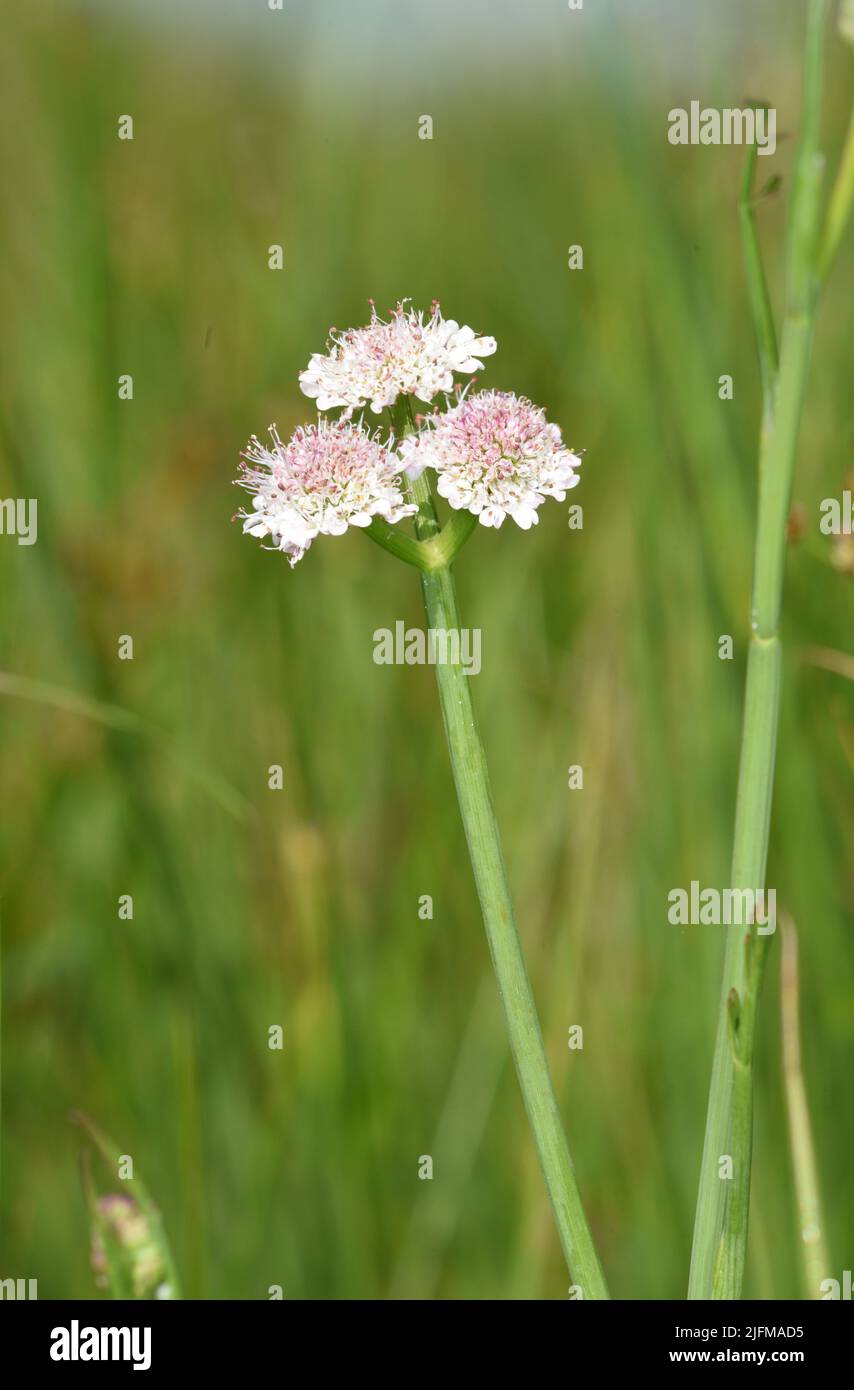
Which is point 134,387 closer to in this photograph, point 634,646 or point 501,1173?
point 634,646

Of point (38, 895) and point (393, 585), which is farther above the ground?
point (393, 585)

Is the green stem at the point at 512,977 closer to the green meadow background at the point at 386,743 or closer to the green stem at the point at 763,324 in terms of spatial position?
the green stem at the point at 763,324

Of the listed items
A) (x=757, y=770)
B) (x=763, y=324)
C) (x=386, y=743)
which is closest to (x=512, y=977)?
(x=757, y=770)

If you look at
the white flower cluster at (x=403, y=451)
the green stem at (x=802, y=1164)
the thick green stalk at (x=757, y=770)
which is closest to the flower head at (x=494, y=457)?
the white flower cluster at (x=403, y=451)

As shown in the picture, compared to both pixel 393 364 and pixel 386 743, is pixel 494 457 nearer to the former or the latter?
pixel 393 364
